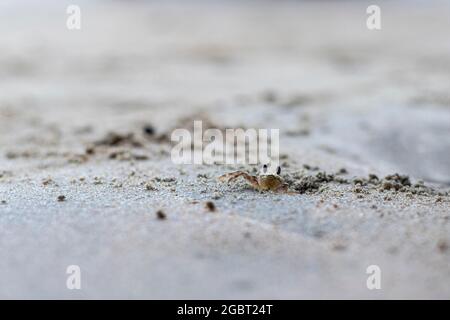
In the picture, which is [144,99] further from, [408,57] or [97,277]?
[97,277]

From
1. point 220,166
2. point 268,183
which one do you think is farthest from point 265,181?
point 220,166

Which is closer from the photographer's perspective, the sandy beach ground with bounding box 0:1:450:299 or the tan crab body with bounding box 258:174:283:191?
the sandy beach ground with bounding box 0:1:450:299

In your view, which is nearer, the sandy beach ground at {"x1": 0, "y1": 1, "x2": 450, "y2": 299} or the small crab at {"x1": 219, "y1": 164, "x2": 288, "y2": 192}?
the sandy beach ground at {"x1": 0, "y1": 1, "x2": 450, "y2": 299}

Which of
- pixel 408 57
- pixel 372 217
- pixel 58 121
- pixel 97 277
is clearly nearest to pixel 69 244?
pixel 97 277

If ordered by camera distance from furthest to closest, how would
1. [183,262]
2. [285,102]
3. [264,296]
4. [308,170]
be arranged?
1. [285,102]
2. [308,170]
3. [183,262]
4. [264,296]

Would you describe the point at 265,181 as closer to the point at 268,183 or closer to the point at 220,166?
the point at 268,183

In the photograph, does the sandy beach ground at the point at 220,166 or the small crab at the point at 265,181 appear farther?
the small crab at the point at 265,181

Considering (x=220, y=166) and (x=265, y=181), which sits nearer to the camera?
(x=265, y=181)

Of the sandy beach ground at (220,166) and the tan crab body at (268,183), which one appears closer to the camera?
the sandy beach ground at (220,166)
